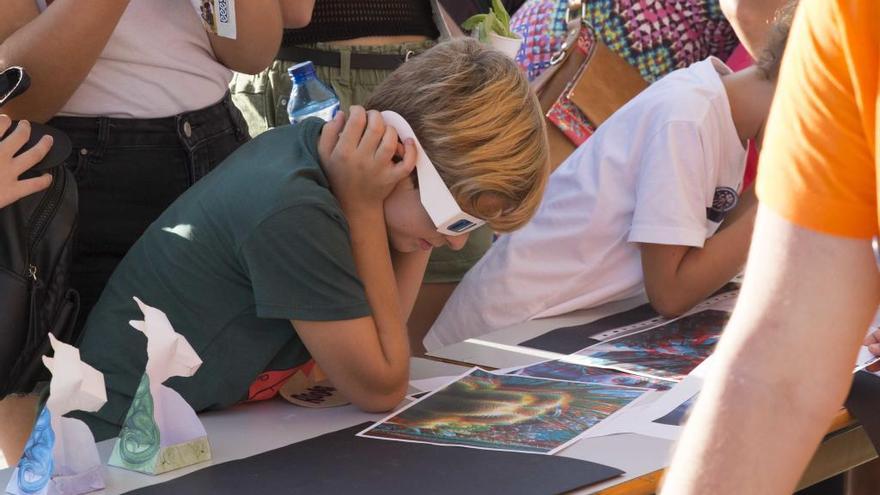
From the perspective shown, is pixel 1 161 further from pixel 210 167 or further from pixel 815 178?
pixel 815 178

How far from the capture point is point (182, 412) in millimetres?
1507

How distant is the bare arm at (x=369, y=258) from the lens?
1.73 meters

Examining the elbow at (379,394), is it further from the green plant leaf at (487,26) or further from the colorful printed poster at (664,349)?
the green plant leaf at (487,26)

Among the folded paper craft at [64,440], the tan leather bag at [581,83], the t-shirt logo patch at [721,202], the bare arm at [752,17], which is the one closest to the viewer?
the folded paper craft at [64,440]

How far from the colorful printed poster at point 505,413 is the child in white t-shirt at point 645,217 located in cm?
55

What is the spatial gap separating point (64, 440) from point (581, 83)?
1.85 m

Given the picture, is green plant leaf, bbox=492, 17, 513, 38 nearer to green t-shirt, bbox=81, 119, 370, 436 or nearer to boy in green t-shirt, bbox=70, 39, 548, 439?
boy in green t-shirt, bbox=70, 39, 548, 439

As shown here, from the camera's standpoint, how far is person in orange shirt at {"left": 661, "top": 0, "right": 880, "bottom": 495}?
693 millimetres

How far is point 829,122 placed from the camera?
698 millimetres

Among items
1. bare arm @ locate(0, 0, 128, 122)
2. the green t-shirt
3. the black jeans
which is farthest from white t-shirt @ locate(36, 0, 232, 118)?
the green t-shirt

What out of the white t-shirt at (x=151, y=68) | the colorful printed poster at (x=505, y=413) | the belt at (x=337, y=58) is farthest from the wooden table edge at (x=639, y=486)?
the belt at (x=337, y=58)

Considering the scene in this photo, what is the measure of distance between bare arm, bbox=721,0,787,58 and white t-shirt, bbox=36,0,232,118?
1.35 metres

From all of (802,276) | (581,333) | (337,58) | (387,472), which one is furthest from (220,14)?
(802,276)

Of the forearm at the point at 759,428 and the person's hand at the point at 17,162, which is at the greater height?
the person's hand at the point at 17,162
